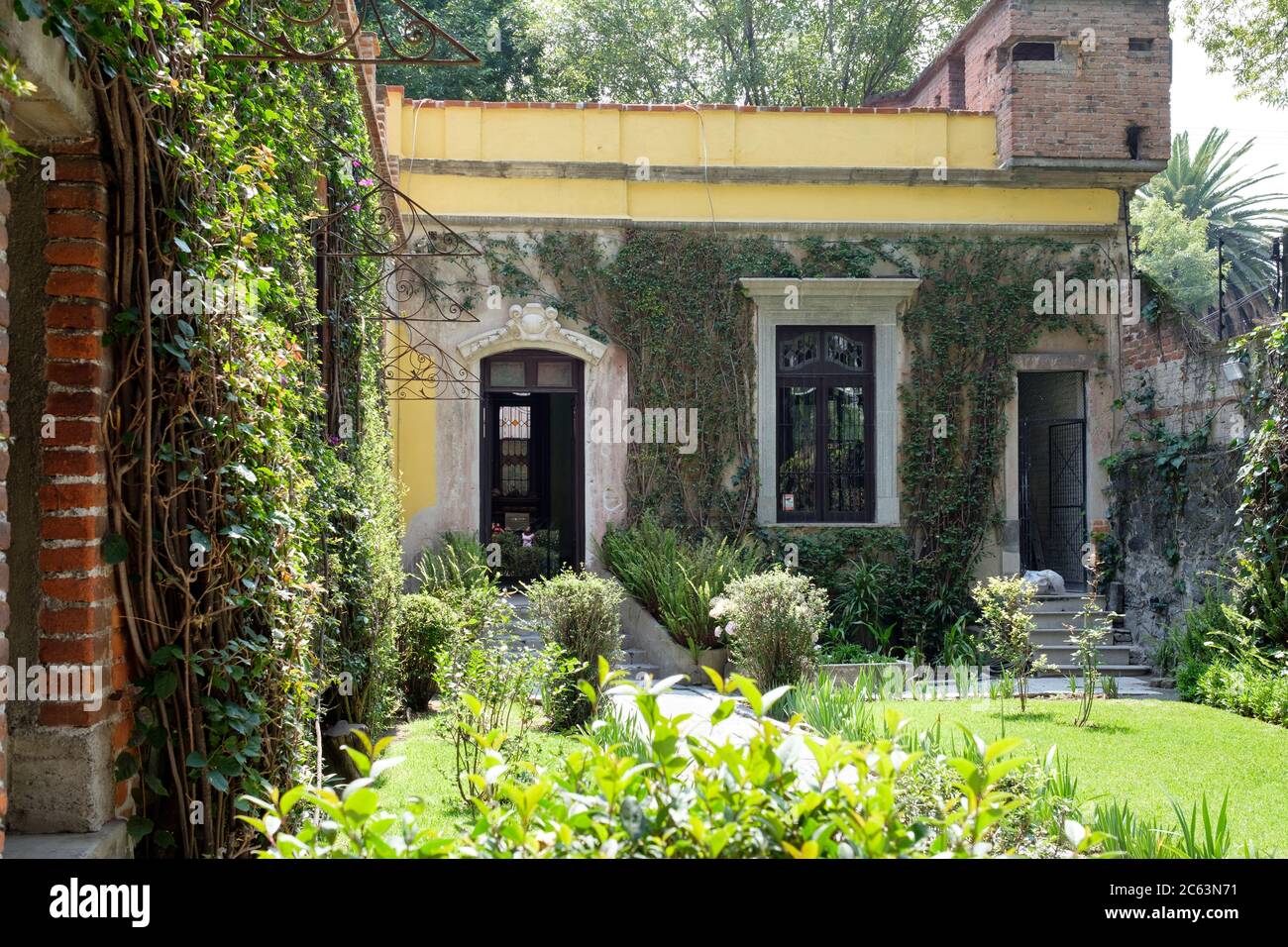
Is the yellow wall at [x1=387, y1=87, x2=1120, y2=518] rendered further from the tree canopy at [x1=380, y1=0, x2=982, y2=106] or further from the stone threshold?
the tree canopy at [x1=380, y1=0, x2=982, y2=106]

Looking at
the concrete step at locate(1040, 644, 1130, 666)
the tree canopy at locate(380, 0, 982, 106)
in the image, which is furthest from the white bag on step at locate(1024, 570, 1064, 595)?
the tree canopy at locate(380, 0, 982, 106)

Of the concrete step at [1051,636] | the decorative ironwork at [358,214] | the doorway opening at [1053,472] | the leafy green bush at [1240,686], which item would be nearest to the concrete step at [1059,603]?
the concrete step at [1051,636]

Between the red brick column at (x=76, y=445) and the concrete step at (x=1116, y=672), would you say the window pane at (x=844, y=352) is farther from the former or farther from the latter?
the red brick column at (x=76, y=445)

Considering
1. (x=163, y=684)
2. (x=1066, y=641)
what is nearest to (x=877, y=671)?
(x=1066, y=641)

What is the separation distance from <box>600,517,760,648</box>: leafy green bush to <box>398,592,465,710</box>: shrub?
222cm

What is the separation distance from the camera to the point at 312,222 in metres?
5.41

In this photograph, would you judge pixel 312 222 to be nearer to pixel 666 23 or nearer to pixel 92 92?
pixel 92 92

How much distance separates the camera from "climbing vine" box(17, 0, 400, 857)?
125 inches

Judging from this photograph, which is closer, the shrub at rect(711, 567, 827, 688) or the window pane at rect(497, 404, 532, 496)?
the shrub at rect(711, 567, 827, 688)

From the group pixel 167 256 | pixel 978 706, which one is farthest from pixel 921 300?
pixel 167 256

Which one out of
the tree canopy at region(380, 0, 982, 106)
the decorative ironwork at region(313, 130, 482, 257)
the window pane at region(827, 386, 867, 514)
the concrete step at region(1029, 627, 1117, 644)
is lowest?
the concrete step at region(1029, 627, 1117, 644)

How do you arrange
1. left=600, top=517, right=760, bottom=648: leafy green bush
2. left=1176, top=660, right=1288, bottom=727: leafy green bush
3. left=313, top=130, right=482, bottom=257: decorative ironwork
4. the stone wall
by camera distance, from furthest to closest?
the stone wall, left=600, top=517, right=760, bottom=648: leafy green bush, left=1176, top=660, right=1288, bottom=727: leafy green bush, left=313, top=130, right=482, bottom=257: decorative ironwork

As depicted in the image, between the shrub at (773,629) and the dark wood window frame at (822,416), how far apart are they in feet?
13.9

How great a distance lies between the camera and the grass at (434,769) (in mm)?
5176
